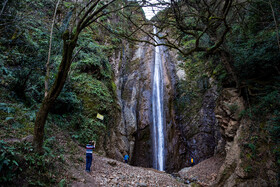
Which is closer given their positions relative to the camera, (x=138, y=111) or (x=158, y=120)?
(x=158, y=120)

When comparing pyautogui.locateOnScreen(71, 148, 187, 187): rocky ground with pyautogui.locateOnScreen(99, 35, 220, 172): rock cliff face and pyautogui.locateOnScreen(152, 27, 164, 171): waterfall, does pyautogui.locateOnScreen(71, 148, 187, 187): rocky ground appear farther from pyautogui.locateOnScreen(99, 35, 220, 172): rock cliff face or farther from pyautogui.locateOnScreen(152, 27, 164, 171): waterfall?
pyautogui.locateOnScreen(152, 27, 164, 171): waterfall

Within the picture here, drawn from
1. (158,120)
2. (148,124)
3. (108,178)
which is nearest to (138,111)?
(148,124)

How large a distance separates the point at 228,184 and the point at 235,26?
276 inches

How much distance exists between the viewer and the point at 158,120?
51.3ft

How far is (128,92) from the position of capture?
1717 cm

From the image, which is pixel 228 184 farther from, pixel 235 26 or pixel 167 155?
pixel 167 155

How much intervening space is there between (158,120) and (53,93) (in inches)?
517

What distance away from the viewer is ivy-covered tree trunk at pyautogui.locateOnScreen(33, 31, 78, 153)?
3371 millimetres

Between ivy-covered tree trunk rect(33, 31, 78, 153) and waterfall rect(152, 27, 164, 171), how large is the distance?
12185 mm

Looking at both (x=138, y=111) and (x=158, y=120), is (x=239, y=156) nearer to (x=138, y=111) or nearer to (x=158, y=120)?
(x=158, y=120)

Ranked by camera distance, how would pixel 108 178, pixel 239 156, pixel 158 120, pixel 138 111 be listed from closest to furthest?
pixel 108 178, pixel 239 156, pixel 158 120, pixel 138 111

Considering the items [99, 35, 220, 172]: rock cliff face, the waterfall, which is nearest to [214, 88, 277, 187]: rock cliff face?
[99, 35, 220, 172]: rock cliff face

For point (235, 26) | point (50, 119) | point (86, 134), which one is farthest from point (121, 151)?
point (235, 26)

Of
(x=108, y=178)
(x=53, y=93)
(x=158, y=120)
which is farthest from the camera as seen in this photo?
(x=158, y=120)
